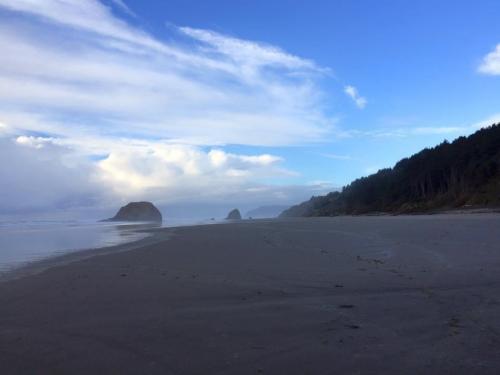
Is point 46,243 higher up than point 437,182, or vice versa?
point 437,182

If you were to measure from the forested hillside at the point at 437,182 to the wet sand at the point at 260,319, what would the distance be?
138 ft

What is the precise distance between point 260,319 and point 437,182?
68295 mm

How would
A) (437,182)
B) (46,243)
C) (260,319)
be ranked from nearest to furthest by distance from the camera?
(260,319) < (46,243) < (437,182)

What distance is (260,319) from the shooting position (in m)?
5.70

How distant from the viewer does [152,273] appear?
9.98 meters

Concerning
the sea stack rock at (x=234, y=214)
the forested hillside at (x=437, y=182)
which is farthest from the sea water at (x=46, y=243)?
the sea stack rock at (x=234, y=214)

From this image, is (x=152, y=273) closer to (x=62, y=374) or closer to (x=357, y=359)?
(x=62, y=374)

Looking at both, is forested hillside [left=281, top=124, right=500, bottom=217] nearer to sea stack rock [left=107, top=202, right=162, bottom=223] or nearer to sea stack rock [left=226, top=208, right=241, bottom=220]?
sea stack rock [left=226, top=208, right=241, bottom=220]

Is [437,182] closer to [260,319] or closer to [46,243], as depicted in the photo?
[46,243]

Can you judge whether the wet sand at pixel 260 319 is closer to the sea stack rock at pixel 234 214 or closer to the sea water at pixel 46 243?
the sea water at pixel 46 243

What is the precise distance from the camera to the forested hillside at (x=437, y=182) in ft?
181

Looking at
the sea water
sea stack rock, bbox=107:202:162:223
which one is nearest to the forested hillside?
the sea water

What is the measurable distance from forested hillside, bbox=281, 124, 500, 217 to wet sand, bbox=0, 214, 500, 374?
138ft

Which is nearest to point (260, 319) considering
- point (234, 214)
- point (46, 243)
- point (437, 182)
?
point (46, 243)
